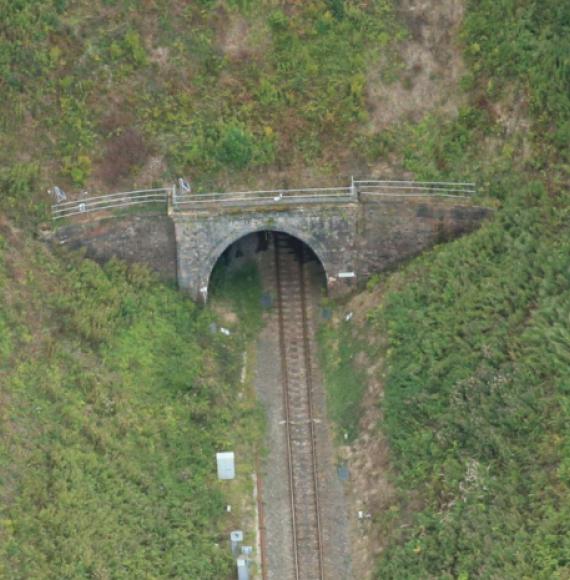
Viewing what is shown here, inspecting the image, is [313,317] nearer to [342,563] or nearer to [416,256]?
[416,256]

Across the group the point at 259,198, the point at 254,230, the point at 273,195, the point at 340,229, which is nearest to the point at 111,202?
the point at 254,230

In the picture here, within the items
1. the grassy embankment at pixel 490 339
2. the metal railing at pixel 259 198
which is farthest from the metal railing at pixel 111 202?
the grassy embankment at pixel 490 339

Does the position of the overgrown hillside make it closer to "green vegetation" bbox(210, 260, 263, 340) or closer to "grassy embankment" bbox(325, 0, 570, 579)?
"green vegetation" bbox(210, 260, 263, 340)

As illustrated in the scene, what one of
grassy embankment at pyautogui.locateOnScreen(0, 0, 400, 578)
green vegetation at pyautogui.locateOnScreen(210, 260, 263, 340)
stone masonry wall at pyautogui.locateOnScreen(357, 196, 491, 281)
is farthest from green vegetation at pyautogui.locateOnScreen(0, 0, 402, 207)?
green vegetation at pyautogui.locateOnScreen(210, 260, 263, 340)

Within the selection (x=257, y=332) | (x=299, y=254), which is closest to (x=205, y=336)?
(x=257, y=332)

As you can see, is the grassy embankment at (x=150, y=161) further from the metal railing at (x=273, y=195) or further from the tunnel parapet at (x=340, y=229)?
the tunnel parapet at (x=340, y=229)

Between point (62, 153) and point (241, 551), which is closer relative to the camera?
point (241, 551)

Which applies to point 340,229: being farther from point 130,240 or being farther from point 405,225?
point 130,240

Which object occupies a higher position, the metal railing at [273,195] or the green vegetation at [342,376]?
the metal railing at [273,195]
